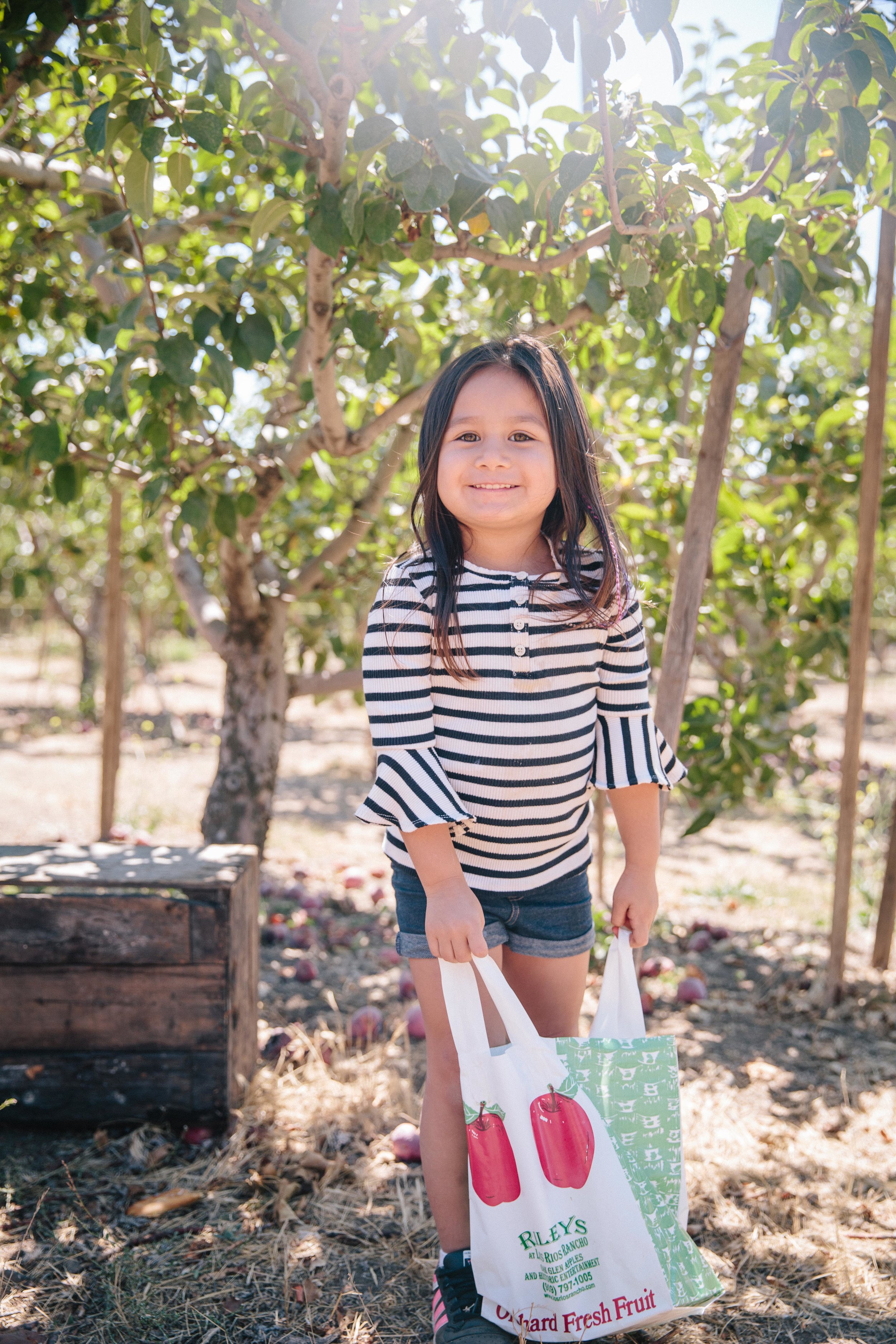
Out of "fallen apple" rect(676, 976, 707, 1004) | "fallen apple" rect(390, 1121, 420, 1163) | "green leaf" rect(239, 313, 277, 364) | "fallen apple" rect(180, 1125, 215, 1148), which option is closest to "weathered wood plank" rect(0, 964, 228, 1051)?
"fallen apple" rect(180, 1125, 215, 1148)

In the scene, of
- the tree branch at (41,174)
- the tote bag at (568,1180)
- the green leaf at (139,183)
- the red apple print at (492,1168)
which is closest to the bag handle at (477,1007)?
the tote bag at (568,1180)

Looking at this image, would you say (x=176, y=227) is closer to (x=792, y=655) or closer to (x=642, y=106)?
(x=642, y=106)

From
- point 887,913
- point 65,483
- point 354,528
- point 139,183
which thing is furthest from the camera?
point 354,528

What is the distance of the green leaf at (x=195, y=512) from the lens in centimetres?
196

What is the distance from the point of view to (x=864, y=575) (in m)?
2.45

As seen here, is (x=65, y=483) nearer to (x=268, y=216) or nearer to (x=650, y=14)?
(x=268, y=216)

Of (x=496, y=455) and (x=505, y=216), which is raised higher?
(x=505, y=216)

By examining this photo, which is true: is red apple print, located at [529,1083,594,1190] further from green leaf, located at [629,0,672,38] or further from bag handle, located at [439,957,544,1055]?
green leaf, located at [629,0,672,38]

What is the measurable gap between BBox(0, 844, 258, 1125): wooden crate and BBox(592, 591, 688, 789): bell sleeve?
88 centimetres

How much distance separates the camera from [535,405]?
1.40 meters

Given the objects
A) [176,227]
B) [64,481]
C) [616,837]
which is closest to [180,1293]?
[64,481]

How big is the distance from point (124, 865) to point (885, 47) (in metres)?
1.98

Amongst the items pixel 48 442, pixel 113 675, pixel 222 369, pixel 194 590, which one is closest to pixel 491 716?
pixel 222 369

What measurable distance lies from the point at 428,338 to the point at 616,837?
3.32m
